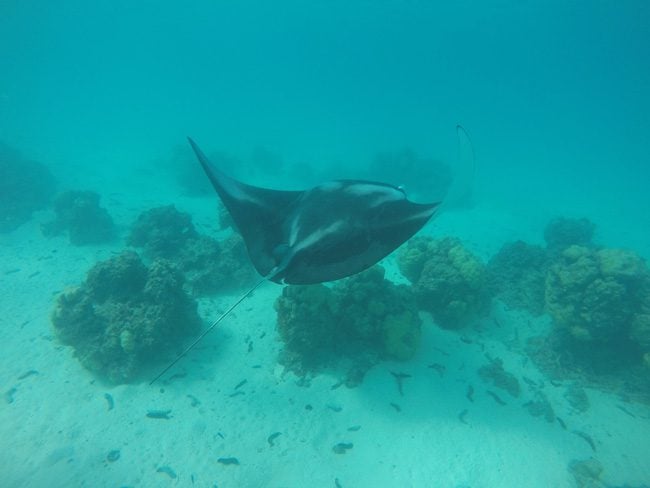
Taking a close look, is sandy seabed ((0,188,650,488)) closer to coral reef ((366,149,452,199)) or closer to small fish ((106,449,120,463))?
small fish ((106,449,120,463))

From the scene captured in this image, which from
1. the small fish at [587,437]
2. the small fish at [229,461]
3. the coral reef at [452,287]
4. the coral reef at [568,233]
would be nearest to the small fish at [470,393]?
the coral reef at [452,287]

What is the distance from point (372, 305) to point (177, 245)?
26.5 feet

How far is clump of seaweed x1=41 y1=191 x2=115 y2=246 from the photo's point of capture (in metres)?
13.0

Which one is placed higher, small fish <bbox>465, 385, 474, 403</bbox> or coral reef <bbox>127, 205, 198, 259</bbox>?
small fish <bbox>465, 385, 474, 403</bbox>

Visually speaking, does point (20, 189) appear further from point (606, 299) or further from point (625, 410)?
point (625, 410)

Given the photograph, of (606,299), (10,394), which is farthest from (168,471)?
(606,299)

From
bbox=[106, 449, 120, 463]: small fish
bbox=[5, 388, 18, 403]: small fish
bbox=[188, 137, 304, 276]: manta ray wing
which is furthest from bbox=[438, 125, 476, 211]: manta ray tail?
bbox=[5, 388, 18, 403]: small fish

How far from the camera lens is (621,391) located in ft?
23.3

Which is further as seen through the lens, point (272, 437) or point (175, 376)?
point (175, 376)

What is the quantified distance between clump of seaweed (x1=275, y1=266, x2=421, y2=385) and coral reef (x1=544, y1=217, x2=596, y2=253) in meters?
10.4

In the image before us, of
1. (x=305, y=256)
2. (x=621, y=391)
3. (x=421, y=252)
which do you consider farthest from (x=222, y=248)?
(x=621, y=391)

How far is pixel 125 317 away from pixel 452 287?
7.82m

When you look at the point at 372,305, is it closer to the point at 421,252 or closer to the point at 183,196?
the point at 421,252

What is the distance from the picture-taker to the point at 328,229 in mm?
4324
